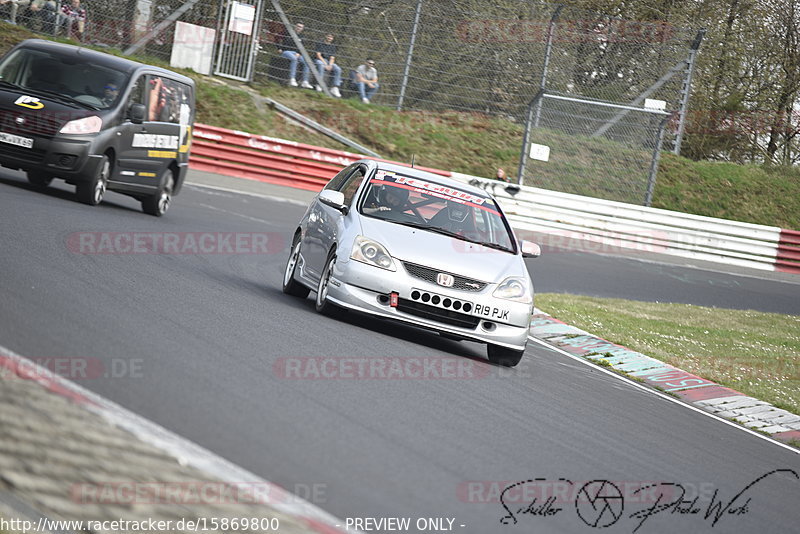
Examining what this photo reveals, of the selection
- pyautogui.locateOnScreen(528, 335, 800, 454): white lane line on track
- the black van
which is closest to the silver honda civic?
pyautogui.locateOnScreen(528, 335, 800, 454): white lane line on track

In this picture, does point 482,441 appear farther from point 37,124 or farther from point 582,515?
point 37,124

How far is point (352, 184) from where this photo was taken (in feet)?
36.1

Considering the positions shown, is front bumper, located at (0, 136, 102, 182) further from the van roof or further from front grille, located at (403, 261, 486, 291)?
front grille, located at (403, 261, 486, 291)

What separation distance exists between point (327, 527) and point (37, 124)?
34.2 ft

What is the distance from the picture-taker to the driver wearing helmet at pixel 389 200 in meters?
10.3

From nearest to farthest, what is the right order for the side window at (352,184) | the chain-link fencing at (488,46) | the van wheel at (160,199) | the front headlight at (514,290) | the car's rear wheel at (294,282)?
the front headlight at (514,290) → the side window at (352,184) → the car's rear wheel at (294,282) → the van wheel at (160,199) → the chain-link fencing at (488,46)

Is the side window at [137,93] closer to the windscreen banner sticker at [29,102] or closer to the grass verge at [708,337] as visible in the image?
the windscreen banner sticker at [29,102]

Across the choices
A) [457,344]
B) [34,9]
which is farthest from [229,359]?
[34,9]

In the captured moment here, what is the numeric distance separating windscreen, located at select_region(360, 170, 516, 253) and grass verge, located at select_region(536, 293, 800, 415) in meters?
3.14

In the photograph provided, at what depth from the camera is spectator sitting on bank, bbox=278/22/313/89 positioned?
2720 centimetres

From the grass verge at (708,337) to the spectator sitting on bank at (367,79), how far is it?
12219 millimetres

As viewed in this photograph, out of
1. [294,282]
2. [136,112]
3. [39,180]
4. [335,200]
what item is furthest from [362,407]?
[39,180]

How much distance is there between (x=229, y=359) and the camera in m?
7.09

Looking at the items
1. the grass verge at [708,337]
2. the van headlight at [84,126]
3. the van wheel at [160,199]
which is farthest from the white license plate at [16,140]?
the grass verge at [708,337]
